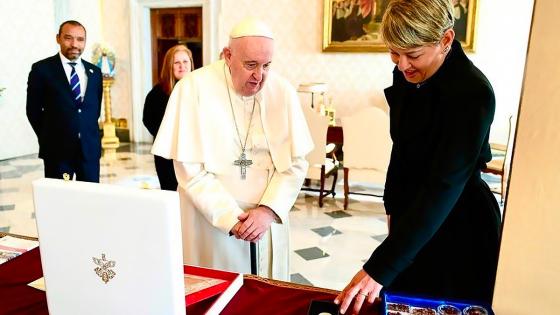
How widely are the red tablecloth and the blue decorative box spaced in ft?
0.31

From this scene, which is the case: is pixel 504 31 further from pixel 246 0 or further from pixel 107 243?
pixel 107 243

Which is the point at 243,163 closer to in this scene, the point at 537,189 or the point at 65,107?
the point at 537,189

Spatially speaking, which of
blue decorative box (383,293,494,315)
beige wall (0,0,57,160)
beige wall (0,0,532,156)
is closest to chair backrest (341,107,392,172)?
beige wall (0,0,532,156)

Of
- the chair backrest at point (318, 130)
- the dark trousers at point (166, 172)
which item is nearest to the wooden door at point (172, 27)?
the chair backrest at point (318, 130)

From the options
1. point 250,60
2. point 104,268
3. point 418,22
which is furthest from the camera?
point 250,60

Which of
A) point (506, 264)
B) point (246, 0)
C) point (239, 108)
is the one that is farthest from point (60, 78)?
point (246, 0)

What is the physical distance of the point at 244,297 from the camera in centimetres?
136

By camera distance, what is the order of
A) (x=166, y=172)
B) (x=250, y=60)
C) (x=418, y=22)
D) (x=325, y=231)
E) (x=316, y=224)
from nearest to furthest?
(x=418, y=22), (x=250, y=60), (x=166, y=172), (x=325, y=231), (x=316, y=224)

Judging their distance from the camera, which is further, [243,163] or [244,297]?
[243,163]

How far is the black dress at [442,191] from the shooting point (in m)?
1.19

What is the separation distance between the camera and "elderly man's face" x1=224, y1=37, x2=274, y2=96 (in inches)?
71.4

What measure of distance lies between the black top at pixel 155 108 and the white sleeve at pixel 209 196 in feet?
5.50

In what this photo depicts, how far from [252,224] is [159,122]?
79.3 inches

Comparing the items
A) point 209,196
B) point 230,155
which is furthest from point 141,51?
point 209,196
